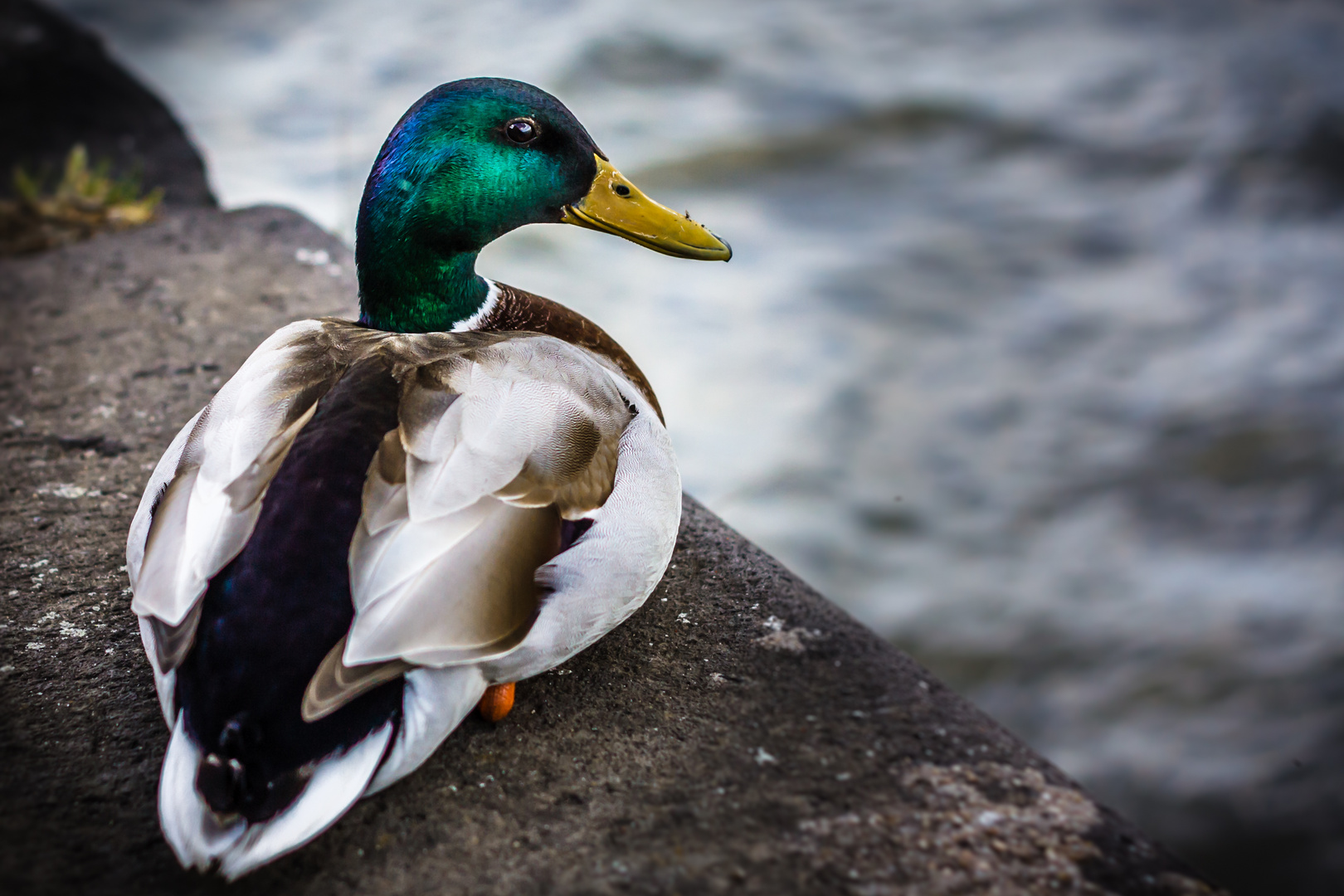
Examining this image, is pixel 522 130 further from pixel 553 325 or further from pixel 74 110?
pixel 74 110

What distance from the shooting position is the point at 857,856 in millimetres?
1608

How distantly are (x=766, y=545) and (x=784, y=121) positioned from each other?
348 centimetres

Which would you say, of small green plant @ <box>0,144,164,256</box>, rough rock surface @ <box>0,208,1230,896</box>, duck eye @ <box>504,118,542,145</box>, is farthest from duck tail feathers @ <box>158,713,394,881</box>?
small green plant @ <box>0,144,164,256</box>

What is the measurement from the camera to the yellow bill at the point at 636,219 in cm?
227

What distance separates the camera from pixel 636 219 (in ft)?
7.48

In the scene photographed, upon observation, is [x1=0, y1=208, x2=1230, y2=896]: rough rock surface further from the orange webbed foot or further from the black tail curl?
the black tail curl

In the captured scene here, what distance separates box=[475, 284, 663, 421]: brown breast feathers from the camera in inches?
90.0

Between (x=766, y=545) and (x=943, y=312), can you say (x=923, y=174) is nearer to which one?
(x=943, y=312)

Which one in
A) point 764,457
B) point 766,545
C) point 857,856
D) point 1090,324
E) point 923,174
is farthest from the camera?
point 923,174

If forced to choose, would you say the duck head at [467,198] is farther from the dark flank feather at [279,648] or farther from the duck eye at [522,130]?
the dark flank feather at [279,648]

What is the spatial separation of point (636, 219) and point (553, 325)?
0.28 m

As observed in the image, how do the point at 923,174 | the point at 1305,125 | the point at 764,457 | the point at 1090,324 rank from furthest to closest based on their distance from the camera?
the point at 923,174, the point at 1305,125, the point at 1090,324, the point at 764,457

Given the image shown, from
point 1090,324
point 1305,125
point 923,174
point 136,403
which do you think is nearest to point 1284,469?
point 1090,324

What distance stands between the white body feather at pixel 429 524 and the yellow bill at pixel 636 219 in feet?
1.28
